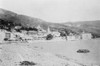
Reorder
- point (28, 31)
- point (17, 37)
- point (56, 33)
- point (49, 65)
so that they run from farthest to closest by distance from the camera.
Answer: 1. point (56, 33)
2. point (28, 31)
3. point (17, 37)
4. point (49, 65)

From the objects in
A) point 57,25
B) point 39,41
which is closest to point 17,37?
point 39,41

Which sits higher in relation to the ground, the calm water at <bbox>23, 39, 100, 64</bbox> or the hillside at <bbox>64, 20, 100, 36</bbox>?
the hillside at <bbox>64, 20, 100, 36</bbox>

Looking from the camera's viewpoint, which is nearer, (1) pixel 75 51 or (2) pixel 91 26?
(1) pixel 75 51

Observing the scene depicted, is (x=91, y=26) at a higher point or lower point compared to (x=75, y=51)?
higher

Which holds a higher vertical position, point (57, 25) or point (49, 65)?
point (57, 25)

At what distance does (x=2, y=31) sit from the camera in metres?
A: 24.9

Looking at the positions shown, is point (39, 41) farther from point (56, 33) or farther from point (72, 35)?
point (72, 35)

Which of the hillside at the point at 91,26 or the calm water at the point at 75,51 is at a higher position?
the hillside at the point at 91,26

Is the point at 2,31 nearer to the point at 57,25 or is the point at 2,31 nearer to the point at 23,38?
the point at 23,38

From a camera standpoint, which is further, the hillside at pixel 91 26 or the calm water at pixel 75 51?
the hillside at pixel 91 26

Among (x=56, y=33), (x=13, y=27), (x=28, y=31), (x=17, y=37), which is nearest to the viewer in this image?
(x=13, y=27)

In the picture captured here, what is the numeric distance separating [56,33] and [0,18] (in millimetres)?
18945

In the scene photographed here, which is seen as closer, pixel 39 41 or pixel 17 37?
pixel 17 37

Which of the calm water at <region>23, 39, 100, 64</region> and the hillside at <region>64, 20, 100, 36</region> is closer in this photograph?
the calm water at <region>23, 39, 100, 64</region>
